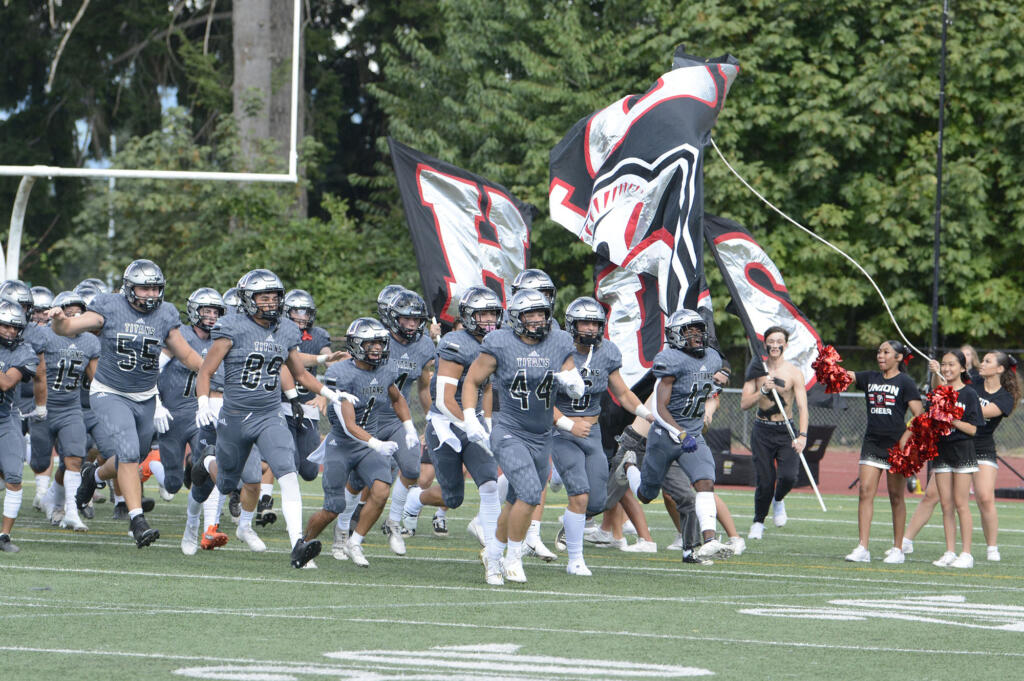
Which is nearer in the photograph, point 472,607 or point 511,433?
point 472,607

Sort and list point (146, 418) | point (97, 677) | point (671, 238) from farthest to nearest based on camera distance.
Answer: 1. point (671, 238)
2. point (146, 418)
3. point (97, 677)

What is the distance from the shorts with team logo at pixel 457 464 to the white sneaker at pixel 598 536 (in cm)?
229

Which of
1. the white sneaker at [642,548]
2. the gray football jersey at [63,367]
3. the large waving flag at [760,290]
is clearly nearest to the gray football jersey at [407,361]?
the white sneaker at [642,548]

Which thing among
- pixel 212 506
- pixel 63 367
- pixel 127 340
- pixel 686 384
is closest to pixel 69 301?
pixel 63 367

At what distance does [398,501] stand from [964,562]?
13.7 ft

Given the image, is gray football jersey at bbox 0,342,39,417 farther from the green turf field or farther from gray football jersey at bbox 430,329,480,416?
gray football jersey at bbox 430,329,480,416

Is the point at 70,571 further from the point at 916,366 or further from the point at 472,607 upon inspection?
the point at 916,366

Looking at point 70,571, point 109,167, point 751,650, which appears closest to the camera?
point 751,650

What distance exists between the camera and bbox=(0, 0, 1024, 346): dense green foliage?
1007 inches

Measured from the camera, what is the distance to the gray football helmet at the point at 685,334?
11570mm

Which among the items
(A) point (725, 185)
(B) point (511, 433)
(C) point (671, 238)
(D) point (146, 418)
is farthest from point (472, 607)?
(A) point (725, 185)

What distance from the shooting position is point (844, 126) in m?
25.8

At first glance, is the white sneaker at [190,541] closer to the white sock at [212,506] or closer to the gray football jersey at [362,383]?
the white sock at [212,506]

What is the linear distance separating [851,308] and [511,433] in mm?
18190
